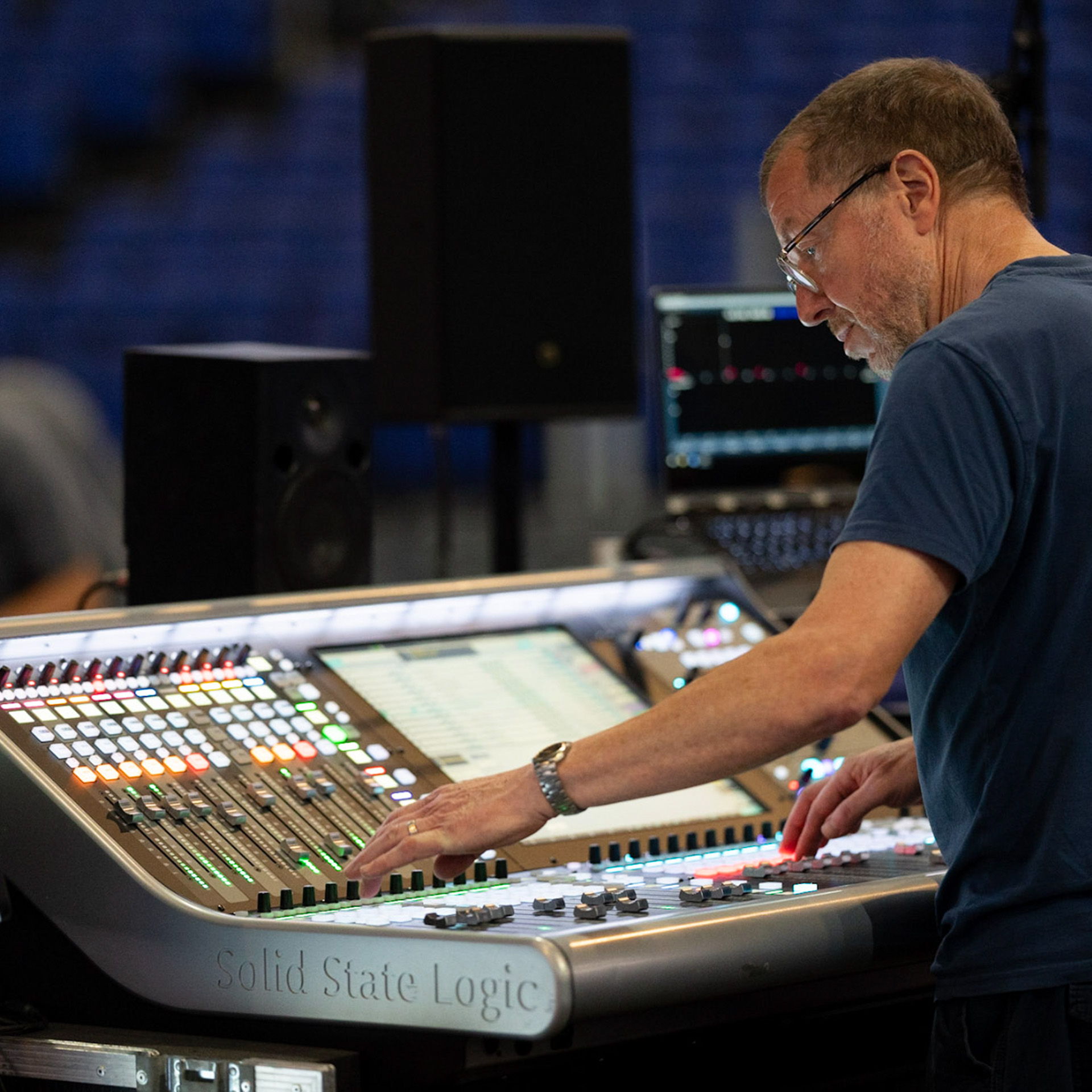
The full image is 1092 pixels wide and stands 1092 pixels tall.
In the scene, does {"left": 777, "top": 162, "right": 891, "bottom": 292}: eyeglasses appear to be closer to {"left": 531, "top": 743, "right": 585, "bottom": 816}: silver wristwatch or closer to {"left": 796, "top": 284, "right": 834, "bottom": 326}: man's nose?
{"left": 796, "top": 284, "right": 834, "bottom": 326}: man's nose

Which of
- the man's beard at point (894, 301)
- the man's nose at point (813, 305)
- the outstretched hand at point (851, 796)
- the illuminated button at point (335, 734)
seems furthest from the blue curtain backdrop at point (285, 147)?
the man's beard at point (894, 301)

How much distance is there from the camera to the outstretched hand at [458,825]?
1.38m

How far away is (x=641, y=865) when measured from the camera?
1765 millimetres

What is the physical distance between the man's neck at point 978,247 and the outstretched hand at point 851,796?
454mm

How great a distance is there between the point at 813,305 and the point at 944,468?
0.35 metres

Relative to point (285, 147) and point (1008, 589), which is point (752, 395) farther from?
point (285, 147)

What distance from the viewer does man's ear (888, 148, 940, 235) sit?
55.4 inches

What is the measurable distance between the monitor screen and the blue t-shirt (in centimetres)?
55

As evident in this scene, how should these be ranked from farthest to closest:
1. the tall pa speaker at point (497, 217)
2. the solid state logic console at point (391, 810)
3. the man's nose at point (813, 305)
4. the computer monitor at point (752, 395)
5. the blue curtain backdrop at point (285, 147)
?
the blue curtain backdrop at point (285, 147) → the computer monitor at point (752, 395) → the tall pa speaker at point (497, 217) → the man's nose at point (813, 305) → the solid state logic console at point (391, 810)

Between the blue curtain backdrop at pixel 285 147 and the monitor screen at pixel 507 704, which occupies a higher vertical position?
the blue curtain backdrop at pixel 285 147

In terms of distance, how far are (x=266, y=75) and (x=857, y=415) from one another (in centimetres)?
361

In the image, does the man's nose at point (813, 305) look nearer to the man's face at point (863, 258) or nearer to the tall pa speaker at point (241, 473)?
the man's face at point (863, 258)

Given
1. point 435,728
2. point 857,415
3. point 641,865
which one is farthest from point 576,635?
point 857,415

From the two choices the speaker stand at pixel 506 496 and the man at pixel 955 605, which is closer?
the man at pixel 955 605
